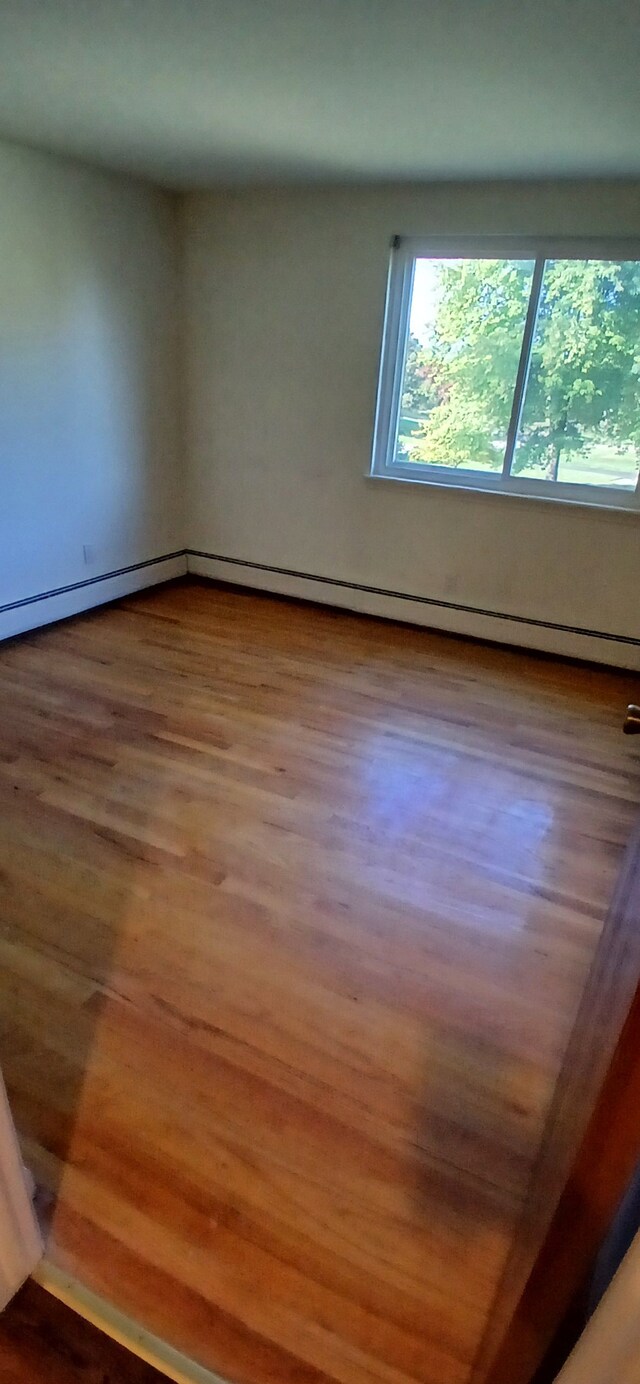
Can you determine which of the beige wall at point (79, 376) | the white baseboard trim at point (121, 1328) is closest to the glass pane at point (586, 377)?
the beige wall at point (79, 376)

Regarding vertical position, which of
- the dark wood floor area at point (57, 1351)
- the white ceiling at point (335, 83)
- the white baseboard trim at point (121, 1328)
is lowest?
the dark wood floor area at point (57, 1351)

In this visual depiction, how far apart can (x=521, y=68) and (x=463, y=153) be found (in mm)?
968

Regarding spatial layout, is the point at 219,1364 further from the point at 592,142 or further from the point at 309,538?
the point at 309,538

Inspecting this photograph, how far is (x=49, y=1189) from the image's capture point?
1355 millimetres

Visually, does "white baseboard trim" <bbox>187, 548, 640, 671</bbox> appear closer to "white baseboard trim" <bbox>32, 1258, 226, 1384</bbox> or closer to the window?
the window

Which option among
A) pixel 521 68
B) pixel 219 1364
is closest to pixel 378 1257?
pixel 219 1364

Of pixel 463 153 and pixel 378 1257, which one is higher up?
pixel 463 153

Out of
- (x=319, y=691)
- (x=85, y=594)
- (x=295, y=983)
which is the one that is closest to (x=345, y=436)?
(x=319, y=691)

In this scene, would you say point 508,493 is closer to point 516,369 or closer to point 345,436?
point 516,369

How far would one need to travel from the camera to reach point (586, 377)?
3.40 m

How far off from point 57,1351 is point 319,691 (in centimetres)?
245

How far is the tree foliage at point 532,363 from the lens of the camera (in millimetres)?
3301

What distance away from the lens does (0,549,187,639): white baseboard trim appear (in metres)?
3.70

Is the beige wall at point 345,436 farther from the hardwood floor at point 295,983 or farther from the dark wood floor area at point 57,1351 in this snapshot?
the dark wood floor area at point 57,1351
